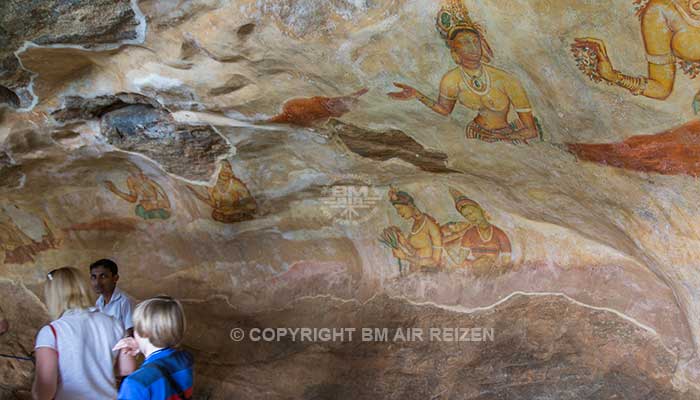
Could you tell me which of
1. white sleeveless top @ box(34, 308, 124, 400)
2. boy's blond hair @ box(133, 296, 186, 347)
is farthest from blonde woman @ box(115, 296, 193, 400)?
white sleeveless top @ box(34, 308, 124, 400)

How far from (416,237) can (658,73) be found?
11.4 feet

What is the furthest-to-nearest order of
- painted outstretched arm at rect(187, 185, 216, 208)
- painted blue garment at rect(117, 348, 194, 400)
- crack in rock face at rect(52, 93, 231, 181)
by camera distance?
painted outstretched arm at rect(187, 185, 216, 208) → crack in rock face at rect(52, 93, 231, 181) → painted blue garment at rect(117, 348, 194, 400)

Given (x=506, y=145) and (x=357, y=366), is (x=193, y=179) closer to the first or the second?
(x=357, y=366)

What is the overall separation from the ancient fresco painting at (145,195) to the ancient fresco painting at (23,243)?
100 cm

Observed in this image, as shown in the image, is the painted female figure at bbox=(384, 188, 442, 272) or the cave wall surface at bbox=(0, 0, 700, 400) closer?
the cave wall surface at bbox=(0, 0, 700, 400)

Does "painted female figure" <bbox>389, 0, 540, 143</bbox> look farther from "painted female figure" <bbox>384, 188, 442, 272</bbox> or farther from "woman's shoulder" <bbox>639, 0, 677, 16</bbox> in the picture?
"painted female figure" <bbox>384, 188, 442, 272</bbox>

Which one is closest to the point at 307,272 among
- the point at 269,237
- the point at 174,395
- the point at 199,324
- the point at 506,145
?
the point at 269,237

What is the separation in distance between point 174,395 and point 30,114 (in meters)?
4.42

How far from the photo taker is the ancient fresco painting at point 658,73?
326 cm

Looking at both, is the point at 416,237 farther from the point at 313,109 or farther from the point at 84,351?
the point at 84,351

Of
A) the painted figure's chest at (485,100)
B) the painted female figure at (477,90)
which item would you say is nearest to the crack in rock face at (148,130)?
the painted female figure at (477,90)

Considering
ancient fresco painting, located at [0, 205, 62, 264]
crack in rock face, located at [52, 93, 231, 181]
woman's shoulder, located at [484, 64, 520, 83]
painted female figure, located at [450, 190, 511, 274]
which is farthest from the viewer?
ancient fresco painting, located at [0, 205, 62, 264]

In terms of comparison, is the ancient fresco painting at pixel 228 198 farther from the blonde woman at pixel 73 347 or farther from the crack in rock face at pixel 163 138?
the blonde woman at pixel 73 347

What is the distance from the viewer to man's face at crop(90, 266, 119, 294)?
3660 millimetres
